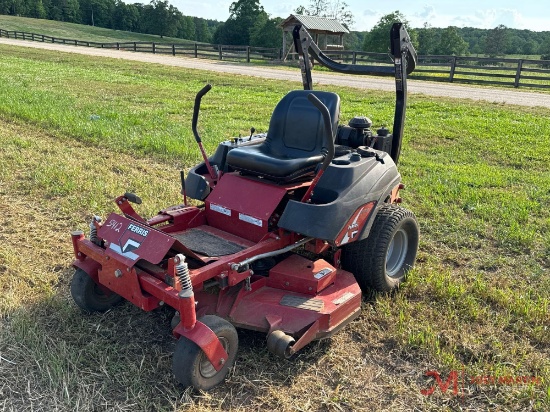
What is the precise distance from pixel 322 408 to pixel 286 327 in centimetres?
49

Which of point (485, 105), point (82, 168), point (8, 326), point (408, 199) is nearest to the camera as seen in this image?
point (8, 326)

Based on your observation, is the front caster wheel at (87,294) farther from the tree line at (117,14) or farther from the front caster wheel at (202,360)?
the tree line at (117,14)

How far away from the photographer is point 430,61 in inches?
1036

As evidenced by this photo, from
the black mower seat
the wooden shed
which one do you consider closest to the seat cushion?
the black mower seat

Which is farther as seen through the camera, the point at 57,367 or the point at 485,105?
the point at 485,105

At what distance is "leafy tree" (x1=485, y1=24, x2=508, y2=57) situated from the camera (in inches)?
2127

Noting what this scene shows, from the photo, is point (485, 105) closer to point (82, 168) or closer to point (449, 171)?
point (449, 171)

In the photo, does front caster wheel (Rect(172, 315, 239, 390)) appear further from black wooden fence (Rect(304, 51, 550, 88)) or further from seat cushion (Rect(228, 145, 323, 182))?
Result: black wooden fence (Rect(304, 51, 550, 88))

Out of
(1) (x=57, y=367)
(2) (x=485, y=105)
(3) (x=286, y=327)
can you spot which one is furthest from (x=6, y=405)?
(2) (x=485, y=105)

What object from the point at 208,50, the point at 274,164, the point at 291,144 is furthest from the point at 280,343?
the point at 208,50

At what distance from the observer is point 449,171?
6621 mm

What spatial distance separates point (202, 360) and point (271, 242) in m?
0.89

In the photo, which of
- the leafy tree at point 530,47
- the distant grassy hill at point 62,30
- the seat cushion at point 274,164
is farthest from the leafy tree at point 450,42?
the seat cushion at point 274,164

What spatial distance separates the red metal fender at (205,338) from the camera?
2610mm
